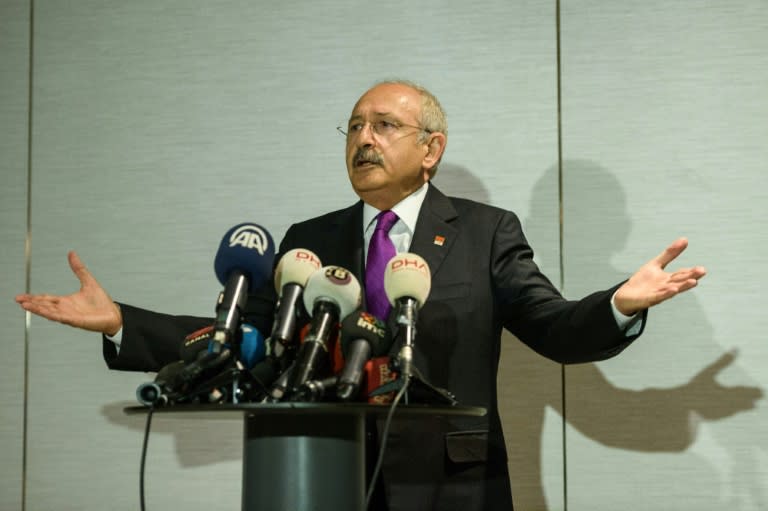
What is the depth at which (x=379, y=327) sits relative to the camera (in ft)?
5.19

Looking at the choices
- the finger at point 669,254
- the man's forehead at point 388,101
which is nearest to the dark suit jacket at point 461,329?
the finger at point 669,254

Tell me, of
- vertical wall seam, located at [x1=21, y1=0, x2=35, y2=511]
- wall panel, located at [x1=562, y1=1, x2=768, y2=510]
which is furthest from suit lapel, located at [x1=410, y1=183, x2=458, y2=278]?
vertical wall seam, located at [x1=21, y1=0, x2=35, y2=511]

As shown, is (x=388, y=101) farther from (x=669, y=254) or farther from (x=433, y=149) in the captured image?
(x=669, y=254)

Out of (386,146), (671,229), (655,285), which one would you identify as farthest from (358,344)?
(671,229)

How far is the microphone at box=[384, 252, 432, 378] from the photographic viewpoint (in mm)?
1580

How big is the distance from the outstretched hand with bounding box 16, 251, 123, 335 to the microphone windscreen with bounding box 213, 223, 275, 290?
459 mm

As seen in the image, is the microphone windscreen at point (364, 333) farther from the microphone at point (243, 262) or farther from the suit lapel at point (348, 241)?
the suit lapel at point (348, 241)

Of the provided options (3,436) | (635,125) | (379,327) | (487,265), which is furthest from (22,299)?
(635,125)

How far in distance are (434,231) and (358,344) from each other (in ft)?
2.89

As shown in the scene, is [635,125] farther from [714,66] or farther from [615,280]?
[615,280]

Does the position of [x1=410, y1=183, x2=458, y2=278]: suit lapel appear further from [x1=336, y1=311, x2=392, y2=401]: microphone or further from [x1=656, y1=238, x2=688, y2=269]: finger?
[x1=336, y1=311, x2=392, y2=401]: microphone

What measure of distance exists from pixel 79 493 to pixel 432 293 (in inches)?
59.6

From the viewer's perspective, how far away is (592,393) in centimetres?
284

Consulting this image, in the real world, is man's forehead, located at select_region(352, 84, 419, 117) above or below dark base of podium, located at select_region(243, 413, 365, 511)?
above
